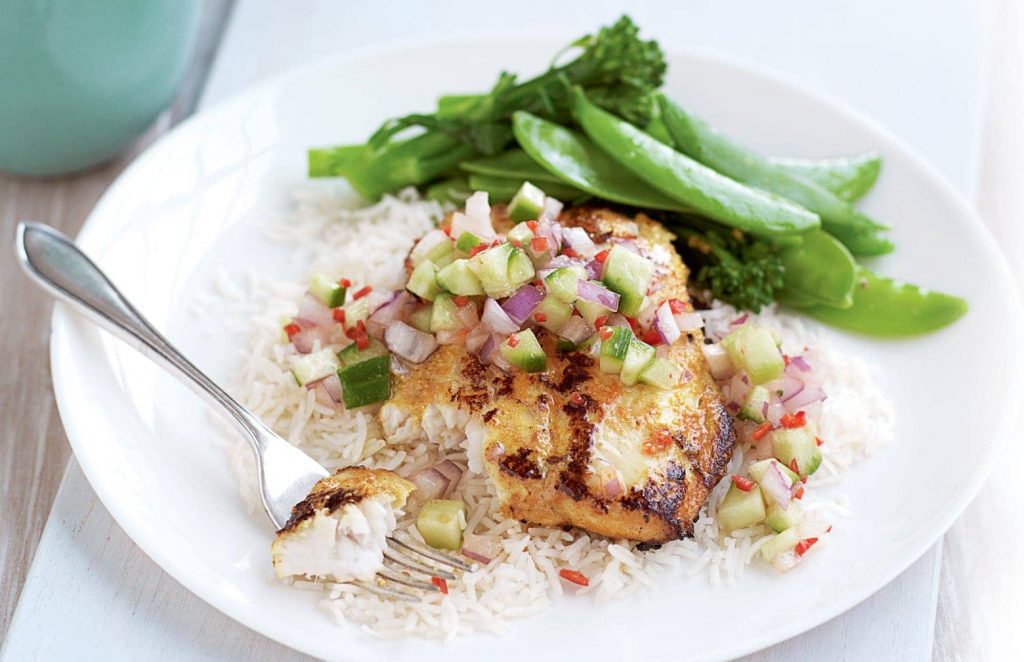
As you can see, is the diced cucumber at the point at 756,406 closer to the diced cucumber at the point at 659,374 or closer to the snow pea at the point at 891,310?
the diced cucumber at the point at 659,374

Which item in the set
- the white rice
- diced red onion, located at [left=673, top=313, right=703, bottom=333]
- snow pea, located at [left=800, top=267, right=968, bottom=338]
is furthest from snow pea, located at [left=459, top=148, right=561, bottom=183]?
snow pea, located at [left=800, top=267, right=968, bottom=338]

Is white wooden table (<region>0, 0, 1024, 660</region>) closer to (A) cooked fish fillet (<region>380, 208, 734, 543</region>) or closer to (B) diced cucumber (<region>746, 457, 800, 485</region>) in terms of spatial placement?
(B) diced cucumber (<region>746, 457, 800, 485</region>)

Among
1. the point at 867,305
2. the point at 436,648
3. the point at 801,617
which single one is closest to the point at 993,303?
the point at 867,305

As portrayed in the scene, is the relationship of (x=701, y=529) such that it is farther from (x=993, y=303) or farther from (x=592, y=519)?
(x=993, y=303)

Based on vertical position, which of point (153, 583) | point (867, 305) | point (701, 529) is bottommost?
point (153, 583)

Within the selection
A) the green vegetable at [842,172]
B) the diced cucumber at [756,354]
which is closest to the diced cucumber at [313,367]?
the diced cucumber at [756,354]

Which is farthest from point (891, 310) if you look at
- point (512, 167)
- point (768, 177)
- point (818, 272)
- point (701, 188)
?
point (512, 167)
